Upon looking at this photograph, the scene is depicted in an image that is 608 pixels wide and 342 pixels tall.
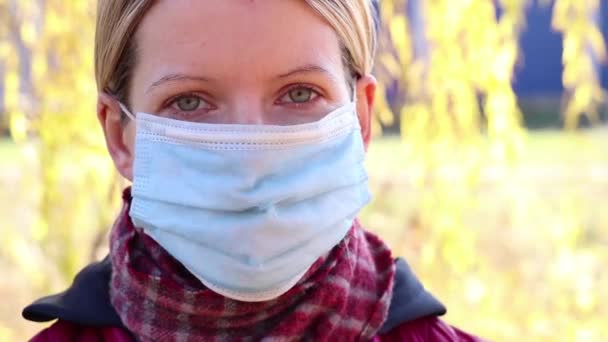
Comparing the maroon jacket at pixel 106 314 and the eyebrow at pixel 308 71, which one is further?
the maroon jacket at pixel 106 314

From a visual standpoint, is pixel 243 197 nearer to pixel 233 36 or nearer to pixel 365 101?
pixel 233 36

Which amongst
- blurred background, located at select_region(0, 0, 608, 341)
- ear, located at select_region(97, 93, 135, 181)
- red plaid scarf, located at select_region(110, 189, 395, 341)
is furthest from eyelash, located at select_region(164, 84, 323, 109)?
blurred background, located at select_region(0, 0, 608, 341)

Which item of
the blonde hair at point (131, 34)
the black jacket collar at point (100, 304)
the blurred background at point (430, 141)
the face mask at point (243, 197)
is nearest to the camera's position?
the face mask at point (243, 197)

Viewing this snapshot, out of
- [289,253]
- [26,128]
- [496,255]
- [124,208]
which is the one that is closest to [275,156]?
[289,253]

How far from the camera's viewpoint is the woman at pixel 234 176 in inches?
63.5

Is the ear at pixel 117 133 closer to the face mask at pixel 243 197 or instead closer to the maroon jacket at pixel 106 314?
the face mask at pixel 243 197

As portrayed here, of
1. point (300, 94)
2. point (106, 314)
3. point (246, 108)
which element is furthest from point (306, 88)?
point (106, 314)

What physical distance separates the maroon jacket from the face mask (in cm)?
21

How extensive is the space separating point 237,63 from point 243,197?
221 mm

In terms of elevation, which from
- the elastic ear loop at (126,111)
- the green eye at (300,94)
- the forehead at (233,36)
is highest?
the forehead at (233,36)

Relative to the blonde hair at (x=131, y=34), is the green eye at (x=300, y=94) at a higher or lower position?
lower

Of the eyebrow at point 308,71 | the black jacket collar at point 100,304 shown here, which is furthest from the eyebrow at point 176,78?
the black jacket collar at point 100,304

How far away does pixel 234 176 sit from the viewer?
5.28 ft

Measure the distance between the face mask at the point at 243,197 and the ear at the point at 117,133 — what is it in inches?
3.6
